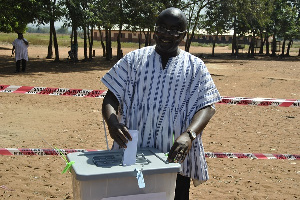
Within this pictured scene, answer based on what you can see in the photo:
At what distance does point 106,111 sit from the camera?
2281 millimetres

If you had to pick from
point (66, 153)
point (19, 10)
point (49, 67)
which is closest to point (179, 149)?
point (66, 153)

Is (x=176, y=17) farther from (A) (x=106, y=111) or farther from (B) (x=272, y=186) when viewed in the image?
(B) (x=272, y=186)

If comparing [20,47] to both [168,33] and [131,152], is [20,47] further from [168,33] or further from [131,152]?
[131,152]

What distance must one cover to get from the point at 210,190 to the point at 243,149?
208cm

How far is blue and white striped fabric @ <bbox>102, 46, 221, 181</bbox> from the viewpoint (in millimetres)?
2299

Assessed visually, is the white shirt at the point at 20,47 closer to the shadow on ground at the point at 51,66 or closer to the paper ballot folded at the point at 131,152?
the shadow on ground at the point at 51,66

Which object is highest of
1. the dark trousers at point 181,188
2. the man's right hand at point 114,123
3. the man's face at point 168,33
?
the man's face at point 168,33

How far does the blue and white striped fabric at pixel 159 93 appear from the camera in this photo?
2.30 meters

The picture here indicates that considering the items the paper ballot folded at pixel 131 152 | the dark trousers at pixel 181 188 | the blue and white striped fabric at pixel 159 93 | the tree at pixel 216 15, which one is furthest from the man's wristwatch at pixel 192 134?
the tree at pixel 216 15

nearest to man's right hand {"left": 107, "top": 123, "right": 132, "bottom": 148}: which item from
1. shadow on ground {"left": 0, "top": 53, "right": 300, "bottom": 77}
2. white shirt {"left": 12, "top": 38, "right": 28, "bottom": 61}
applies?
white shirt {"left": 12, "top": 38, "right": 28, "bottom": 61}

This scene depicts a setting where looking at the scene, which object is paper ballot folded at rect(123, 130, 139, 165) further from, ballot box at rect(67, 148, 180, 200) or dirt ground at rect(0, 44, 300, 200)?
dirt ground at rect(0, 44, 300, 200)

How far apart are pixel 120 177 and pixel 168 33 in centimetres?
89

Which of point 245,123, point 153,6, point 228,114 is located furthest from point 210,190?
point 153,6

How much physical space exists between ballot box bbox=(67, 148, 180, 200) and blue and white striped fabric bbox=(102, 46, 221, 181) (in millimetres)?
288
